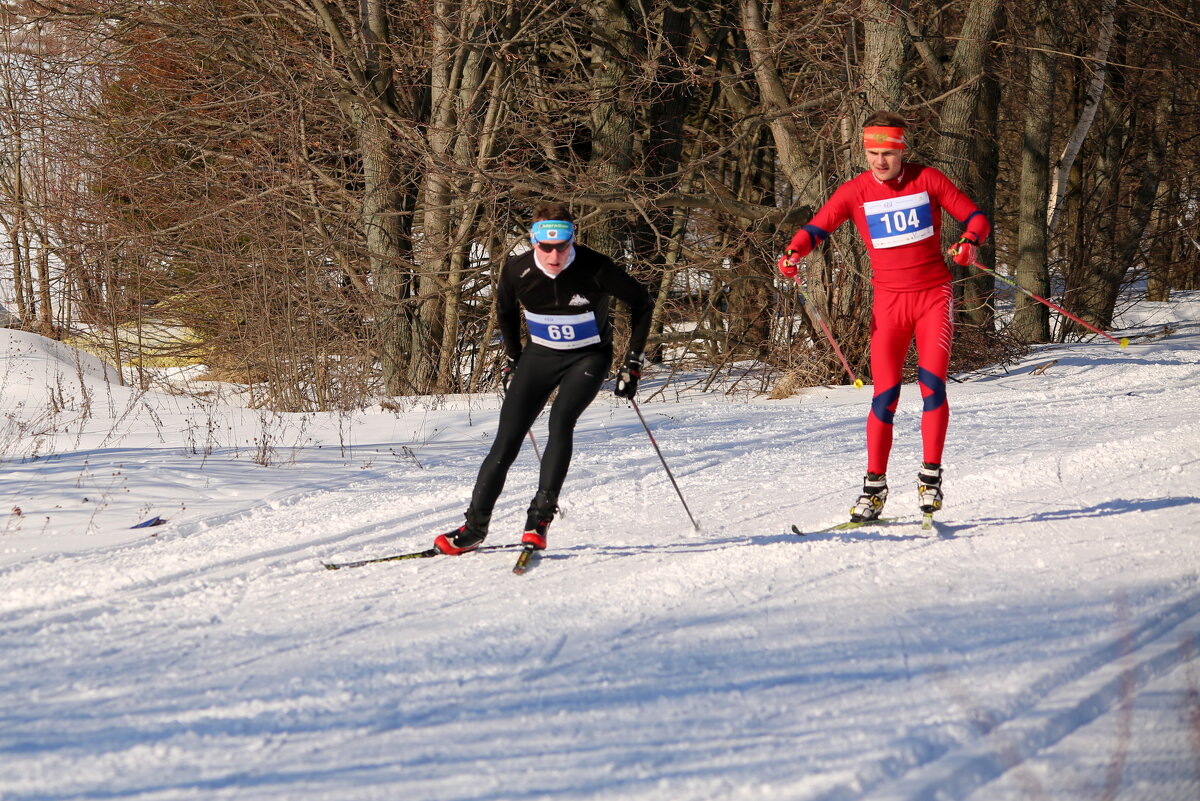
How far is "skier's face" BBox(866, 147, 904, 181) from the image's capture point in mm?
6371

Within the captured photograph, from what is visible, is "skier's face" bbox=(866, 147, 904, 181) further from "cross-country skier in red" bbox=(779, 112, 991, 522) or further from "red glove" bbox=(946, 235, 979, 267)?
"red glove" bbox=(946, 235, 979, 267)

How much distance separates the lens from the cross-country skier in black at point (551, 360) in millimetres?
5641

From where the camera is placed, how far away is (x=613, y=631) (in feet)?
14.5

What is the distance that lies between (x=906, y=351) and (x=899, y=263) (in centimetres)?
49

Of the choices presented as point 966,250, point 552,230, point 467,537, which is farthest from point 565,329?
point 966,250

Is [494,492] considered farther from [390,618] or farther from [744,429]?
[744,429]

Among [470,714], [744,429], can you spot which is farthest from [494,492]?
[744,429]

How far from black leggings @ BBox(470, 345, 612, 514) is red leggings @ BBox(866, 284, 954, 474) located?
172 centimetres

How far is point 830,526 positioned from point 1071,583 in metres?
1.70

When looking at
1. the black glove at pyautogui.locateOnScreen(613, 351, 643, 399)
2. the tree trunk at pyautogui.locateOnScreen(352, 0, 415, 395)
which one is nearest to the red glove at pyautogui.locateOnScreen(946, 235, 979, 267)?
the black glove at pyautogui.locateOnScreen(613, 351, 643, 399)

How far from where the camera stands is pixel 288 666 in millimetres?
4066

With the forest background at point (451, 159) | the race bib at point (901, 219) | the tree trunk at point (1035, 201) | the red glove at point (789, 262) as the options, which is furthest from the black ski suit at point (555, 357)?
the tree trunk at point (1035, 201)

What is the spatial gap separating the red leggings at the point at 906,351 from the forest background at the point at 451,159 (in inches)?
236

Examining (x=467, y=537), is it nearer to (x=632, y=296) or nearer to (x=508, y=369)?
(x=508, y=369)
